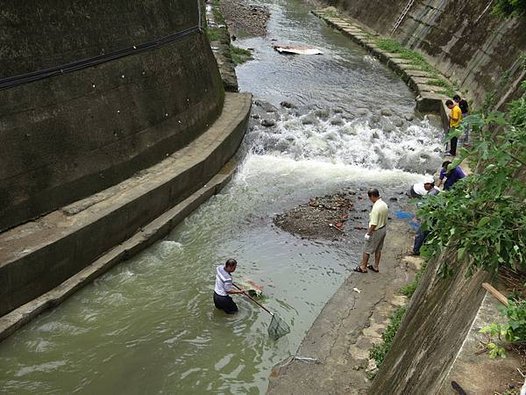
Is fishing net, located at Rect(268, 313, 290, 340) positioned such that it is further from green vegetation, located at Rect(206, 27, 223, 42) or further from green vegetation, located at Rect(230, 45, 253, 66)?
green vegetation, located at Rect(230, 45, 253, 66)

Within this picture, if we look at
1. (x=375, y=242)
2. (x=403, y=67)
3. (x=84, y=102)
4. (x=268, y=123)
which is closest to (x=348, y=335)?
(x=375, y=242)

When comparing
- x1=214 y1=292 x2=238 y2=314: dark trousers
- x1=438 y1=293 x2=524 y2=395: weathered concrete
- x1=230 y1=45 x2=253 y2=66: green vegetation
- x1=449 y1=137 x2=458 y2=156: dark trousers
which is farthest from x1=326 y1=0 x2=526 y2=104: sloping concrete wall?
x1=438 y1=293 x2=524 y2=395: weathered concrete

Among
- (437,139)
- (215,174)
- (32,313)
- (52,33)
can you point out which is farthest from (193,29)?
(32,313)

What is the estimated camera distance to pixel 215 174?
44.5 feet

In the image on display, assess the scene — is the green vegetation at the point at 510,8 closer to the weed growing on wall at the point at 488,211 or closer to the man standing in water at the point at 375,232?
the man standing in water at the point at 375,232

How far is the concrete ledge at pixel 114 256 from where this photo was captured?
8234 mm

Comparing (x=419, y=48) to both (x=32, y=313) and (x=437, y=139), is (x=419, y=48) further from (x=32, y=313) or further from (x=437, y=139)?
(x=32, y=313)

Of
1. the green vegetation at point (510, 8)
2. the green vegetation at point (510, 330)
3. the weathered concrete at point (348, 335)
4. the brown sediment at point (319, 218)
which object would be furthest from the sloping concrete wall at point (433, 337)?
the green vegetation at point (510, 8)

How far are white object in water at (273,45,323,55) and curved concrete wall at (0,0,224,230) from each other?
1237cm

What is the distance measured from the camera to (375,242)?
1002cm

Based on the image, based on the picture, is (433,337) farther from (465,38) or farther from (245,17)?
A: (245,17)

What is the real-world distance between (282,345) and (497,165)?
485cm

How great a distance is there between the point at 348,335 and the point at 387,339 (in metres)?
0.66

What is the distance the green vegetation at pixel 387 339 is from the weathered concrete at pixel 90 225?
4.87 m
